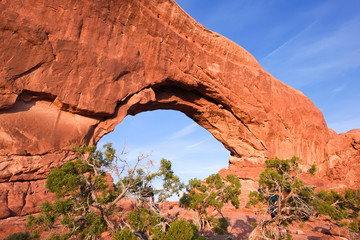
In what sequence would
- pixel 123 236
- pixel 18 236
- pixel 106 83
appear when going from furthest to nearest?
pixel 106 83, pixel 18 236, pixel 123 236

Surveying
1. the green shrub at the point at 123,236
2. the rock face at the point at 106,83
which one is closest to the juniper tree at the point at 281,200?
the green shrub at the point at 123,236

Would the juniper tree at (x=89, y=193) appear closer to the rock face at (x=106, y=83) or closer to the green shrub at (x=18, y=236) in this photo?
the green shrub at (x=18, y=236)

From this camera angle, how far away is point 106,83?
49.4 feet

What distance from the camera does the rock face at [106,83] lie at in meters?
11.6

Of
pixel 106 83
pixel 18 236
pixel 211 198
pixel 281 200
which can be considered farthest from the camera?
pixel 106 83

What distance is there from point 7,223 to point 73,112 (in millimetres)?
6514

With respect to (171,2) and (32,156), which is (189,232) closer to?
(32,156)

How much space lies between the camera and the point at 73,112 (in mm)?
14125

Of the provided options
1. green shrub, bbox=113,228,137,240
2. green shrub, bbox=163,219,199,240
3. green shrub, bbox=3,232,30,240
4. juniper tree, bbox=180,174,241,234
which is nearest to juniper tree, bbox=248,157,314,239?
juniper tree, bbox=180,174,241,234

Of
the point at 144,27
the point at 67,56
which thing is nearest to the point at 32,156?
the point at 67,56

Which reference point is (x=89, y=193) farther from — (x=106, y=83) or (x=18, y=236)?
(x=106, y=83)

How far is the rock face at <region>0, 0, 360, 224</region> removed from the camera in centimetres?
1164

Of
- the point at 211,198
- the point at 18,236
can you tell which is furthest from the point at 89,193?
the point at 211,198

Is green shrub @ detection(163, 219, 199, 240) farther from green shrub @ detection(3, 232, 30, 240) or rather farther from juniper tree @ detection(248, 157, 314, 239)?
green shrub @ detection(3, 232, 30, 240)
